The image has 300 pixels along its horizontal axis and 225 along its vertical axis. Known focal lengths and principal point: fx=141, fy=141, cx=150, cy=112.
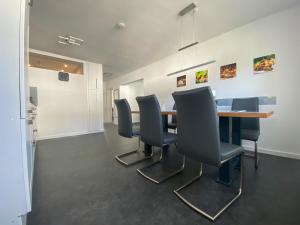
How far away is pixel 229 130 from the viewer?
5.52 feet

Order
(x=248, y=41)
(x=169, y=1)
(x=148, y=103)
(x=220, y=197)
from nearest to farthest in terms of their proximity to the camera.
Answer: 1. (x=220, y=197)
2. (x=148, y=103)
3. (x=169, y=1)
4. (x=248, y=41)

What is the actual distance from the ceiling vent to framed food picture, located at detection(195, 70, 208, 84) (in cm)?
322

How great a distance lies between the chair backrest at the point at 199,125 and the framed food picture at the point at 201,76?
2680mm

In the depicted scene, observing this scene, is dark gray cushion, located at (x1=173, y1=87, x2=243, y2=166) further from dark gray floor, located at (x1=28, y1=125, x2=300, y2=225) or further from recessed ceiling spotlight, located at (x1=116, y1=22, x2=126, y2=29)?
recessed ceiling spotlight, located at (x1=116, y1=22, x2=126, y2=29)

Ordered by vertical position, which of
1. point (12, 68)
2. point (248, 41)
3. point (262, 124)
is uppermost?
point (248, 41)

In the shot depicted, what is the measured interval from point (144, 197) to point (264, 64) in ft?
10.5

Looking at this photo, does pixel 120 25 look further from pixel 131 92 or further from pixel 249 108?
pixel 131 92

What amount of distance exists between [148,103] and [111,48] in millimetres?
3068

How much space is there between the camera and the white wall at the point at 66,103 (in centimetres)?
436

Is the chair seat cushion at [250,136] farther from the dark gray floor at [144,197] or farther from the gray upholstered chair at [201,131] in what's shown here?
the gray upholstered chair at [201,131]

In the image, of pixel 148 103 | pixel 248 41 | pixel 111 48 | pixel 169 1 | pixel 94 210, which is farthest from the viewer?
pixel 111 48

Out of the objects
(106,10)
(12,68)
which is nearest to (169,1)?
(106,10)

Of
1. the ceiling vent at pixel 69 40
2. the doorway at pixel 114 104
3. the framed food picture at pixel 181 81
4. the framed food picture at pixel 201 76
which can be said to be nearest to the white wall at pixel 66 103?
the ceiling vent at pixel 69 40

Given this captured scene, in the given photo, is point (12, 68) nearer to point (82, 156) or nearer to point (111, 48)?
point (82, 156)
